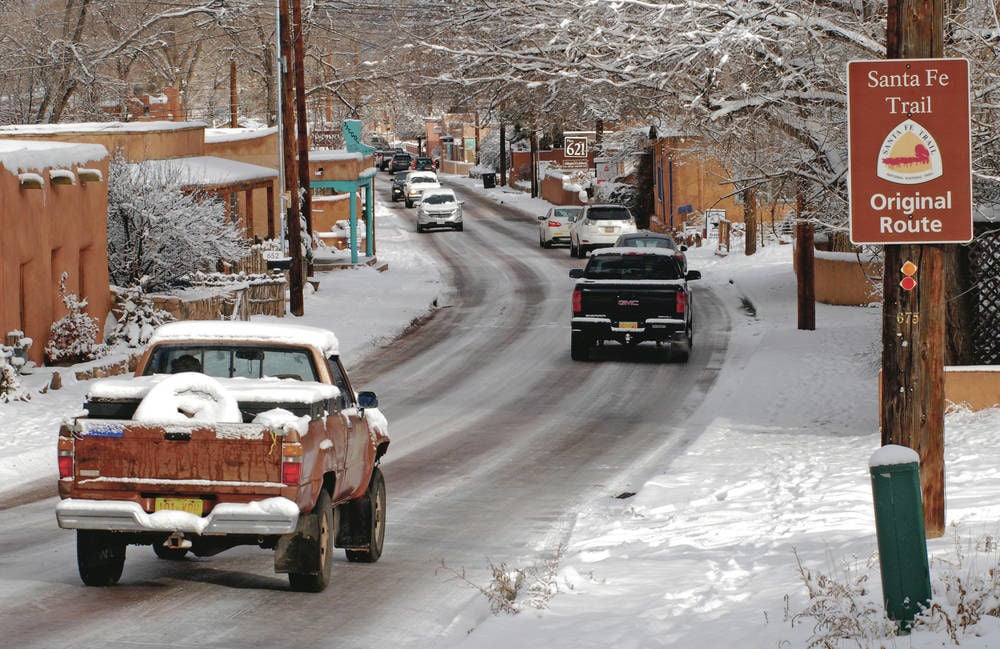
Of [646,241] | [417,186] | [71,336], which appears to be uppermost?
[417,186]

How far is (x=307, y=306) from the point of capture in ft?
119

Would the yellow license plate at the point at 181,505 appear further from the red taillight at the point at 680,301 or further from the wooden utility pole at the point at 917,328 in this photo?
the red taillight at the point at 680,301

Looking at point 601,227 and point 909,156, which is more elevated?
point 909,156

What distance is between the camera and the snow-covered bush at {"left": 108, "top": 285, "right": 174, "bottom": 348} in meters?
27.5

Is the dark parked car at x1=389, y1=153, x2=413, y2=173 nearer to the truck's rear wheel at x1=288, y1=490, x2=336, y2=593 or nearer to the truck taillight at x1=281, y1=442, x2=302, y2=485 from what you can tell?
the truck's rear wheel at x1=288, y1=490, x2=336, y2=593

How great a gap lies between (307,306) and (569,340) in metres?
8.10

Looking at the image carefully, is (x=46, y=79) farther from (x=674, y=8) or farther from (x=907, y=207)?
(x=907, y=207)

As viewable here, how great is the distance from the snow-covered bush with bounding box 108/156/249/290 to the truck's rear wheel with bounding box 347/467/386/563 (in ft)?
63.5

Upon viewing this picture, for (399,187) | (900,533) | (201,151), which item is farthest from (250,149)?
(900,533)

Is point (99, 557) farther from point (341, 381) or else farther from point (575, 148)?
point (575, 148)

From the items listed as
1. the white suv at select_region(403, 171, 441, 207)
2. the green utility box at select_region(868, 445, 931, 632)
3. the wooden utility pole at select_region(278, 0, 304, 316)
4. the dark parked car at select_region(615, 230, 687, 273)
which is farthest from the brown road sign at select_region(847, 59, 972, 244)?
the white suv at select_region(403, 171, 441, 207)

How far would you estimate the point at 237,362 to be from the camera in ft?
36.9

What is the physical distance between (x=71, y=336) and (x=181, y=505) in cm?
1596

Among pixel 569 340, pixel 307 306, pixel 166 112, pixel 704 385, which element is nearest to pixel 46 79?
pixel 166 112
